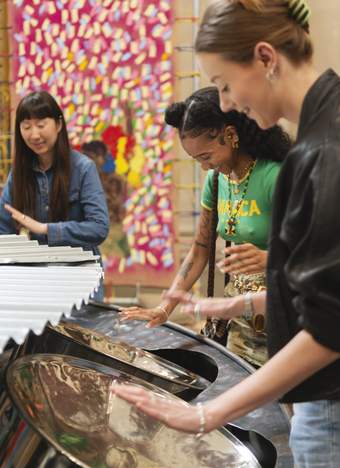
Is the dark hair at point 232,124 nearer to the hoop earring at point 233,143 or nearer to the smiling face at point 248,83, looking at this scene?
the hoop earring at point 233,143

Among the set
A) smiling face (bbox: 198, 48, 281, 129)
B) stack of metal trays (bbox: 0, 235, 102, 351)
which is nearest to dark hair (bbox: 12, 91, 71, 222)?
stack of metal trays (bbox: 0, 235, 102, 351)

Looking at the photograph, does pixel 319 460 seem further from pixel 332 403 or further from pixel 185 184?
pixel 185 184

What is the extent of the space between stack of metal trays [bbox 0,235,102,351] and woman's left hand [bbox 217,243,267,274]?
0.28 meters

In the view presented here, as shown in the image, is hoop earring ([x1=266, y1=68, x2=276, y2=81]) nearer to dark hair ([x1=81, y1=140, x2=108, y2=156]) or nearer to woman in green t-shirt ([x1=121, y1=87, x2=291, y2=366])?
woman in green t-shirt ([x1=121, y1=87, x2=291, y2=366])

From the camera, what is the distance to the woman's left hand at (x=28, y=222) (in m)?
2.15

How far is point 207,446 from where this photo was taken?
3.44 feet

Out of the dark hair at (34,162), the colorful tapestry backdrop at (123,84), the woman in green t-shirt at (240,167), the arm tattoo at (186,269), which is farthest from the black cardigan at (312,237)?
the colorful tapestry backdrop at (123,84)

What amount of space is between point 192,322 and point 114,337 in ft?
8.17

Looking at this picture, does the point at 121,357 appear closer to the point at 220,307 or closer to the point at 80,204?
the point at 220,307

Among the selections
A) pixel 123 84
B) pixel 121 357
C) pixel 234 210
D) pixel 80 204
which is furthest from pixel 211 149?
pixel 123 84

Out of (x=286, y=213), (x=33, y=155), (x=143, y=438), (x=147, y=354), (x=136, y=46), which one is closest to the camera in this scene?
(x=286, y=213)

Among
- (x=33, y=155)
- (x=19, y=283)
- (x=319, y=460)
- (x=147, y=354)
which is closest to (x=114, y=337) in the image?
(x=147, y=354)

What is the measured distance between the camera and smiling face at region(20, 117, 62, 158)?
7.39 feet

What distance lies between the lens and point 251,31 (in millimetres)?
820
